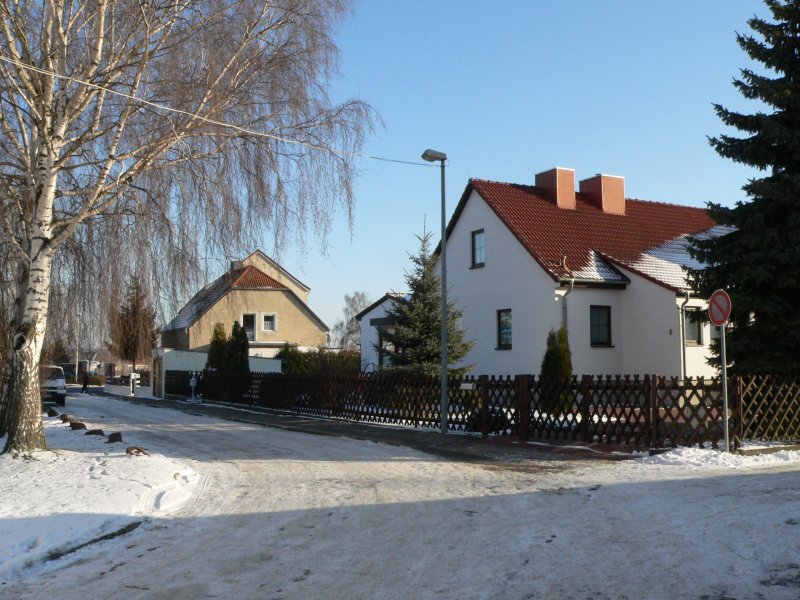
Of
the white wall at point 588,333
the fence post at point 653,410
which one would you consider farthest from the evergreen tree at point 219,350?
the fence post at point 653,410

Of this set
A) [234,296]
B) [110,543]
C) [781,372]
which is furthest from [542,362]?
[110,543]

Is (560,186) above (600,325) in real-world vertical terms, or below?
above

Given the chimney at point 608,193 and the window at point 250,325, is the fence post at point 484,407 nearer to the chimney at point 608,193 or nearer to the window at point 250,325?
the chimney at point 608,193

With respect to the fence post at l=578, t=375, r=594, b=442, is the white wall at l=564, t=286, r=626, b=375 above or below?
above

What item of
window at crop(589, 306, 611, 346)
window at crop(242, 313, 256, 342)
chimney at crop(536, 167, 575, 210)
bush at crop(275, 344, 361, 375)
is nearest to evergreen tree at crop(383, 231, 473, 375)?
window at crop(589, 306, 611, 346)

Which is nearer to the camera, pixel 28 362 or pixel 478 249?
pixel 28 362

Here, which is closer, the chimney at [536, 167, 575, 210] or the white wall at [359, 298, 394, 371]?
the chimney at [536, 167, 575, 210]

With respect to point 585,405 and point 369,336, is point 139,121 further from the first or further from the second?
point 369,336

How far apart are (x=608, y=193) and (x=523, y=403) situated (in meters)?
17.0

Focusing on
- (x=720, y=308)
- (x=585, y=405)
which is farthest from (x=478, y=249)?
(x=720, y=308)

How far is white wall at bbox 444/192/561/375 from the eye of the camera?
25938 mm

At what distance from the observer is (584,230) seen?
2909 centimetres

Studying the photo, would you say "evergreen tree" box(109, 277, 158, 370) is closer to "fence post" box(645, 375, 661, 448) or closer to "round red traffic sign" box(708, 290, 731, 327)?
"fence post" box(645, 375, 661, 448)

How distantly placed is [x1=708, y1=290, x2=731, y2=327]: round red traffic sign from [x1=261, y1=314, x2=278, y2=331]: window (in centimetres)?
4239
